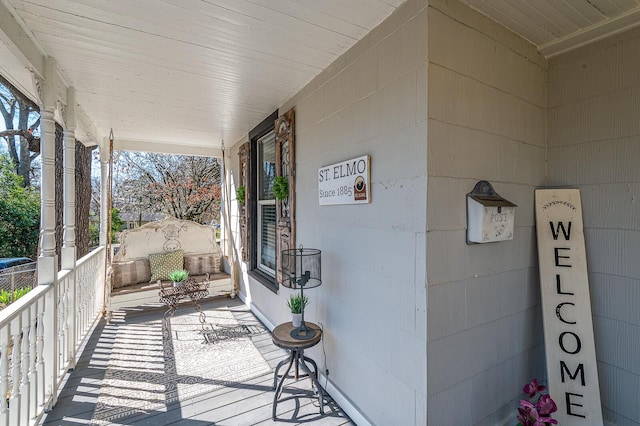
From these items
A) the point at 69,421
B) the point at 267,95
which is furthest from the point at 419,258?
the point at 69,421

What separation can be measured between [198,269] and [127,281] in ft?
3.25

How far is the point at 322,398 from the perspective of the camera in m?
1.97

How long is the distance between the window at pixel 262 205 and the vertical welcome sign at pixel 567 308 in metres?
2.55

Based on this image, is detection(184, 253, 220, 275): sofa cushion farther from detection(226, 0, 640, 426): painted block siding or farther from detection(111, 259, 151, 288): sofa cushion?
detection(226, 0, 640, 426): painted block siding

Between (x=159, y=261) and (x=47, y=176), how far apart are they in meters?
2.55

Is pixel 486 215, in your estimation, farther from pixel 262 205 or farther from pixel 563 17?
pixel 262 205

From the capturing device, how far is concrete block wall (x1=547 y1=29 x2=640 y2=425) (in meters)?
1.58

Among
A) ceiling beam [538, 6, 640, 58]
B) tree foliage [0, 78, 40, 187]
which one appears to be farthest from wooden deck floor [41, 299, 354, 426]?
tree foliage [0, 78, 40, 187]

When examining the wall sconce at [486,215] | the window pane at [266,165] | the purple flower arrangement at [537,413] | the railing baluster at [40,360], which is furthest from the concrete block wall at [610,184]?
the railing baluster at [40,360]

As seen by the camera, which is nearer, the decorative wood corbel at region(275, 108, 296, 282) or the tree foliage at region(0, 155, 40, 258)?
the decorative wood corbel at region(275, 108, 296, 282)

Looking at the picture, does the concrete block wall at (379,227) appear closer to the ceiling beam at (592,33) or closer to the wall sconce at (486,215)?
the wall sconce at (486,215)

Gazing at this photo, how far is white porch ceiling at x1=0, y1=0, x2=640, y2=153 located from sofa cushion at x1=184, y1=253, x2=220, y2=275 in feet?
8.96

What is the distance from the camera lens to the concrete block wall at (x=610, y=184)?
5.18 feet

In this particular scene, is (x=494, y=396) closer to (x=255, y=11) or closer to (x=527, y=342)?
(x=527, y=342)
